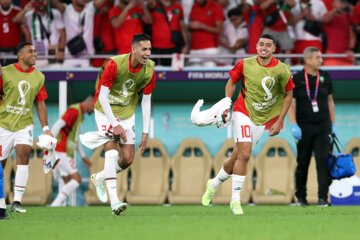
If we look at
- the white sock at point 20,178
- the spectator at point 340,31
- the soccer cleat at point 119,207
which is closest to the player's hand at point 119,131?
the soccer cleat at point 119,207

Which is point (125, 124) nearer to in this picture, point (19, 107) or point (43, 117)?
point (43, 117)

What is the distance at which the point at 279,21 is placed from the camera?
581 inches

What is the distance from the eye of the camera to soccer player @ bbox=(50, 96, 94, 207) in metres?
14.1

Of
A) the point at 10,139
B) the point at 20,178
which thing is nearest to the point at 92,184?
the point at 20,178

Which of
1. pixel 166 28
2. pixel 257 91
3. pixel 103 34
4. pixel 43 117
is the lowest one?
pixel 43 117

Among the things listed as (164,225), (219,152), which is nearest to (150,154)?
(219,152)

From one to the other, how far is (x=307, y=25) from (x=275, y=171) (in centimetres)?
314

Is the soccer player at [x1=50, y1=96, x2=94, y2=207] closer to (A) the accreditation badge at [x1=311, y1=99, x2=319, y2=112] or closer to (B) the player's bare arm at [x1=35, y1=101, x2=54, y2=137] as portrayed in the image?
(B) the player's bare arm at [x1=35, y1=101, x2=54, y2=137]

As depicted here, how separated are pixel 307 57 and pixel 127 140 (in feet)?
12.7

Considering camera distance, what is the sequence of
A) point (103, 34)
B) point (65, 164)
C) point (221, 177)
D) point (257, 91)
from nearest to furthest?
point (257, 91) < point (221, 177) < point (65, 164) < point (103, 34)

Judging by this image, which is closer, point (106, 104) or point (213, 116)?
point (106, 104)

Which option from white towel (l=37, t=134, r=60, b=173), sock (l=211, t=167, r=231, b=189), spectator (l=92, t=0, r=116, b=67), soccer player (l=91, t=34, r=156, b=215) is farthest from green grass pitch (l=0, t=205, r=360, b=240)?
spectator (l=92, t=0, r=116, b=67)

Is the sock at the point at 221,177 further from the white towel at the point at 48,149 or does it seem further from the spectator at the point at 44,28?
the spectator at the point at 44,28

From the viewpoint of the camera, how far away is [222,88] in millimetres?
15891
